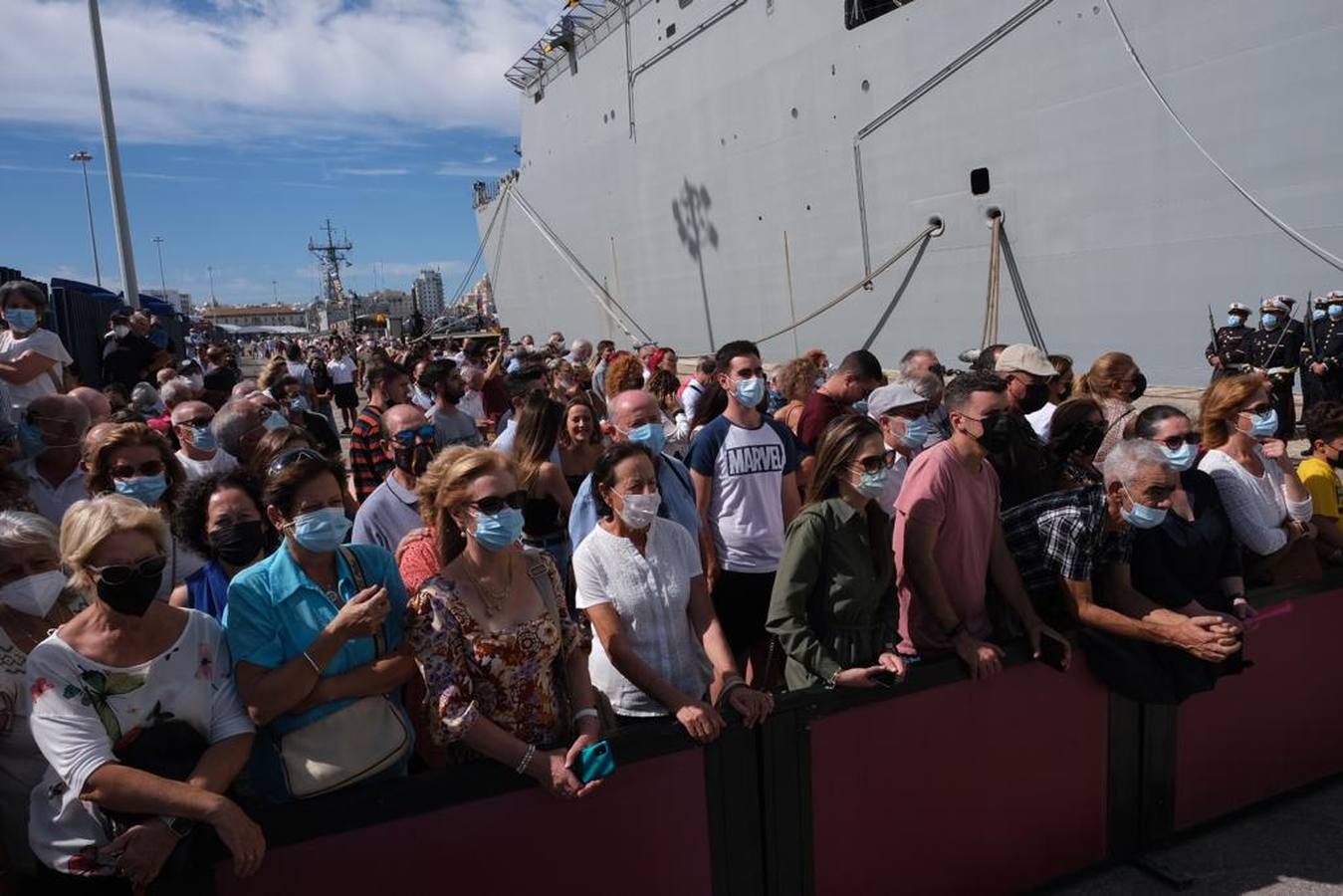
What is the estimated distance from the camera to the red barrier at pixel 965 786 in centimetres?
276

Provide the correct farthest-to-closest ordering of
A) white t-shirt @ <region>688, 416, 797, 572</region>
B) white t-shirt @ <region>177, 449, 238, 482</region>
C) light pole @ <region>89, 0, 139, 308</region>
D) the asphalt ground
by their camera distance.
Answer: light pole @ <region>89, 0, 139, 308</region> < white t-shirt @ <region>177, 449, 238, 482</region> < white t-shirt @ <region>688, 416, 797, 572</region> < the asphalt ground

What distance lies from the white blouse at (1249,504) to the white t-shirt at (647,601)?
2341mm

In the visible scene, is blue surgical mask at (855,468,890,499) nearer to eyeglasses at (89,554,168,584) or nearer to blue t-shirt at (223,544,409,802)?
blue t-shirt at (223,544,409,802)

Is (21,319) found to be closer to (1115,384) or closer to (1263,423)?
(1115,384)

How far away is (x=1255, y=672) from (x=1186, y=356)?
7.16 m

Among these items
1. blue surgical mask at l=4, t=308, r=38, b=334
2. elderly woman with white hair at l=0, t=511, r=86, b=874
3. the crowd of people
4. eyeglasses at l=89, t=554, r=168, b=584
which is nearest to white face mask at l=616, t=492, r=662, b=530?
the crowd of people

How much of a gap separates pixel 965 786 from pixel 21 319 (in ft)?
18.2

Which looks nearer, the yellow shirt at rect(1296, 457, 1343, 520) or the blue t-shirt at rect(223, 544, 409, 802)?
the blue t-shirt at rect(223, 544, 409, 802)

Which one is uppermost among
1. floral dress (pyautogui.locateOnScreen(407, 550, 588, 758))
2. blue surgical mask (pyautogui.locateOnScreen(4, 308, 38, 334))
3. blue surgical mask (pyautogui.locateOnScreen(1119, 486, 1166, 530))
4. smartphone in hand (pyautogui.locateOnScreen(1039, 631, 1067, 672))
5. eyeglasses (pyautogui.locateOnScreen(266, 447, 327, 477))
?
blue surgical mask (pyautogui.locateOnScreen(4, 308, 38, 334))

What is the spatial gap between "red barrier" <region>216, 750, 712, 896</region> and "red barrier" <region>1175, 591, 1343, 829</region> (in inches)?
80.5

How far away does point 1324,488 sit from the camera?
3867mm

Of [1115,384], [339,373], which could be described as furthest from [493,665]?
[339,373]

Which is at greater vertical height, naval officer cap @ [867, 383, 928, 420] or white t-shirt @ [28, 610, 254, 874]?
naval officer cap @ [867, 383, 928, 420]

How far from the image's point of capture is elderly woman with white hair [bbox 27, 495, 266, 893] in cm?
191
